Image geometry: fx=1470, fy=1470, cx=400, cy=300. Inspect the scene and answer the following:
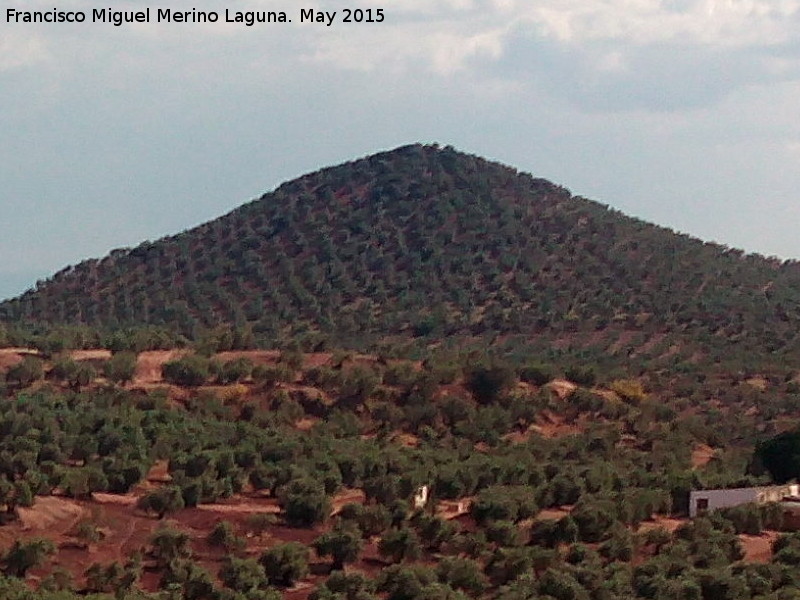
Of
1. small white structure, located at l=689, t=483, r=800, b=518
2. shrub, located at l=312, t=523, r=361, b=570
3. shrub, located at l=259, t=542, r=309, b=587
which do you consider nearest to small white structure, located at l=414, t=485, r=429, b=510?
shrub, located at l=312, t=523, r=361, b=570

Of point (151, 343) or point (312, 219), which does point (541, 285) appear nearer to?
point (312, 219)

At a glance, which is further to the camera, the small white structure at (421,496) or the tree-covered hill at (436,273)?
the tree-covered hill at (436,273)

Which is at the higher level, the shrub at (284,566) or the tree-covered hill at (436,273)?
the tree-covered hill at (436,273)

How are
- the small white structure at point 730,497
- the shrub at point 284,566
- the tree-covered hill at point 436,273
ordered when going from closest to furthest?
the shrub at point 284,566 → the small white structure at point 730,497 → the tree-covered hill at point 436,273

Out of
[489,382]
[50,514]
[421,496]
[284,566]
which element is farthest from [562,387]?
[284,566]

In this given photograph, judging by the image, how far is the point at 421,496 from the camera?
133ft

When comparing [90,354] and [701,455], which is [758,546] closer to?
[701,455]

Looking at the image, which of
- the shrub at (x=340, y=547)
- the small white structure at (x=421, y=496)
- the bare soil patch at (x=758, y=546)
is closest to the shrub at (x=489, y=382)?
the small white structure at (x=421, y=496)

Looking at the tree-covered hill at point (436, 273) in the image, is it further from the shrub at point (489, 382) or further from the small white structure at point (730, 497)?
the small white structure at point (730, 497)

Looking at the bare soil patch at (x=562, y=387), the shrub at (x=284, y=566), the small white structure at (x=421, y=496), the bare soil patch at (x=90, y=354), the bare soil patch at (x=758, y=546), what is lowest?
the bare soil patch at (x=758, y=546)

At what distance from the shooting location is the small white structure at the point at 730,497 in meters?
39.7

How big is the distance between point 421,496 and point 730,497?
27.6 feet

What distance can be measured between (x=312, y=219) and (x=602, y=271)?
2205 centimetres

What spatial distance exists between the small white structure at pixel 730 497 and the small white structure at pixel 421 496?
23.8ft
